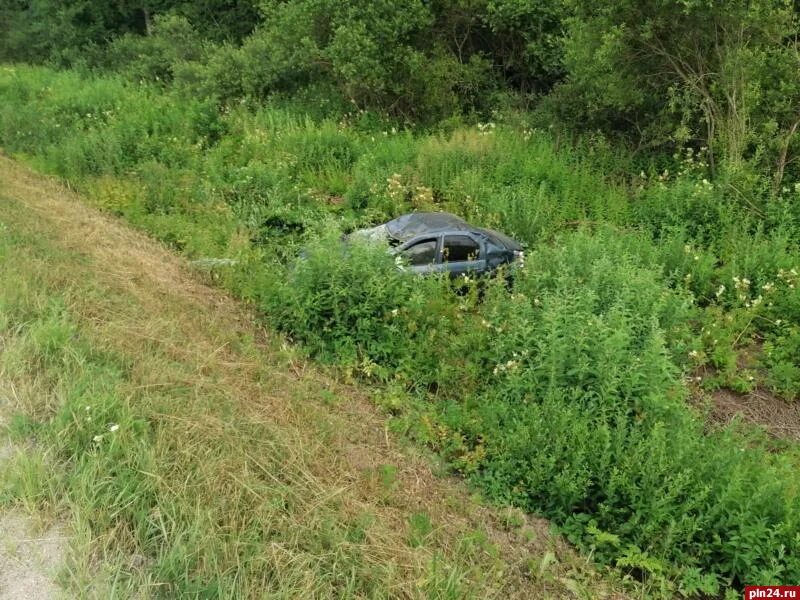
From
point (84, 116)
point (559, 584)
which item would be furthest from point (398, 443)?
point (84, 116)

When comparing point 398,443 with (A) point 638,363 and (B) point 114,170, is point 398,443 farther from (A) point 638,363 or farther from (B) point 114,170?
(B) point 114,170

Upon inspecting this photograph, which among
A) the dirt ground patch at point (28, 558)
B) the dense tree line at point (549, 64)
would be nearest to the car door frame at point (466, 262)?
the dense tree line at point (549, 64)

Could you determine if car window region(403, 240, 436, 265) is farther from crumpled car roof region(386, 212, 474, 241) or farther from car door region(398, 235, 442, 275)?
crumpled car roof region(386, 212, 474, 241)

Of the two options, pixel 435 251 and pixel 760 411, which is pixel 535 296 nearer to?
pixel 435 251

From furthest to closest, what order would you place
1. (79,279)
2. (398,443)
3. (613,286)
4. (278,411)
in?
(613,286) < (79,279) < (398,443) < (278,411)

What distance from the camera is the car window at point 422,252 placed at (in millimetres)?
9000

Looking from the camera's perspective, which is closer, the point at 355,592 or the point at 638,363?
the point at 355,592

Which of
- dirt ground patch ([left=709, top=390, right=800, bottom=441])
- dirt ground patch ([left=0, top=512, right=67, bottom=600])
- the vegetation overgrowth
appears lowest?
dirt ground patch ([left=709, top=390, right=800, bottom=441])

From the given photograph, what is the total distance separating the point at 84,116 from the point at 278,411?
1444cm

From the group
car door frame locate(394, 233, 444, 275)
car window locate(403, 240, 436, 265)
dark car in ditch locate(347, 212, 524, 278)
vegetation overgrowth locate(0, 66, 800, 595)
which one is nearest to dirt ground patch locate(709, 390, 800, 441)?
vegetation overgrowth locate(0, 66, 800, 595)

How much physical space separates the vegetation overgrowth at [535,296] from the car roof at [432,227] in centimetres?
84

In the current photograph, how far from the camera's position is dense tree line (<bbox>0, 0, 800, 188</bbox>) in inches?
459

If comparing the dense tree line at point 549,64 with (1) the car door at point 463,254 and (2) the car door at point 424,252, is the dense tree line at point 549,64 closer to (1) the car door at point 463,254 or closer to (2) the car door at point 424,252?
(1) the car door at point 463,254

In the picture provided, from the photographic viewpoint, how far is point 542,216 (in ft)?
36.9
